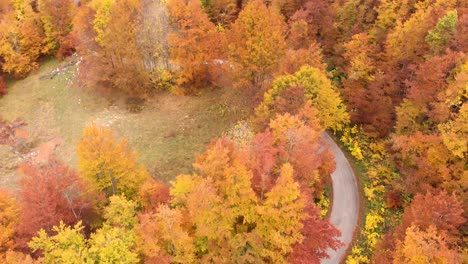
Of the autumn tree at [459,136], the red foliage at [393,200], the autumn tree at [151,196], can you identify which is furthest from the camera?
the red foliage at [393,200]

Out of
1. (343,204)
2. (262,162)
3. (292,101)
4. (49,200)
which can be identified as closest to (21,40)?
(49,200)

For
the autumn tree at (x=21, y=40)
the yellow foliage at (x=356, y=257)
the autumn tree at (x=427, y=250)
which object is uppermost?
the autumn tree at (x=21, y=40)

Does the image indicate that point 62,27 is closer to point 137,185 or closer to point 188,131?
point 188,131

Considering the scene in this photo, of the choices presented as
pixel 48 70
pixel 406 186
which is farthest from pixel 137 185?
pixel 48 70

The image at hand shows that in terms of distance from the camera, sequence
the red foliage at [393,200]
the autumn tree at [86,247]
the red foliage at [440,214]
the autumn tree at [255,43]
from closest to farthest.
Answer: the autumn tree at [86,247], the red foliage at [440,214], the red foliage at [393,200], the autumn tree at [255,43]

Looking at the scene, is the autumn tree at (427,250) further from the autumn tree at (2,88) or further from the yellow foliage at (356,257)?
the autumn tree at (2,88)

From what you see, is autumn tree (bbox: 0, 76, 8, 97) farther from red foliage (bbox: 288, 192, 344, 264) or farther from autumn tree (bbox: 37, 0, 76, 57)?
red foliage (bbox: 288, 192, 344, 264)

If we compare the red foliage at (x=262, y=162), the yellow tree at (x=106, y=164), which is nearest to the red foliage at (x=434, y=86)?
the red foliage at (x=262, y=162)
